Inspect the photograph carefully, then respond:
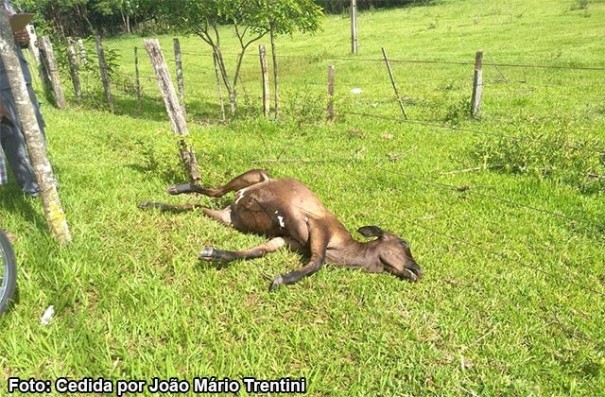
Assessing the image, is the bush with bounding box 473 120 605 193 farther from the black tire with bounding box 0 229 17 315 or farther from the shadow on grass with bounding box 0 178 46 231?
the black tire with bounding box 0 229 17 315

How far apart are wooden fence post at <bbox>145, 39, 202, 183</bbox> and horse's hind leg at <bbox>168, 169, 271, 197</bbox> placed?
0.48m

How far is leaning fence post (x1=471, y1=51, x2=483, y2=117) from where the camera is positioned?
9.02m

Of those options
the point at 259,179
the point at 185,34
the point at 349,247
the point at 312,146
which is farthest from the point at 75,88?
the point at 349,247

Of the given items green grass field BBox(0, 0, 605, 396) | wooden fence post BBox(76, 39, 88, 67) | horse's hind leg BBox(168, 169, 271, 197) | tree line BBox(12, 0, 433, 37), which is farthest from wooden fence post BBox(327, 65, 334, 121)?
tree line BBox(12, 0, 433, 37)

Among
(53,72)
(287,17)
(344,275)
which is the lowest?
(344,275)

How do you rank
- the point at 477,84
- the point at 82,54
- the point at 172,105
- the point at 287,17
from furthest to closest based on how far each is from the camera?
the point at 82,54 → the point at 287,17 → the point at 477,84 → the point at 172,105

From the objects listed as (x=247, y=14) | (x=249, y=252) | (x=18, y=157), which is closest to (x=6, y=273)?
(x=249, y=252)

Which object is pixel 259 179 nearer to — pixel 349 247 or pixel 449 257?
pixel 349 247

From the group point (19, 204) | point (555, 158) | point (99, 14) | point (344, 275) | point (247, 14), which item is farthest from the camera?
point (99, 14)

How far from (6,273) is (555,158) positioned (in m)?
5.87

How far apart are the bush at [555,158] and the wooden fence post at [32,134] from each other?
5.02 meters

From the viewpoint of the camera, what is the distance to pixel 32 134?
11.5 feet

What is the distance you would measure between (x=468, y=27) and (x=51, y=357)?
1179 inches

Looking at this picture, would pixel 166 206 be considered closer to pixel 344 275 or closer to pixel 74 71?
pixel 344 275
